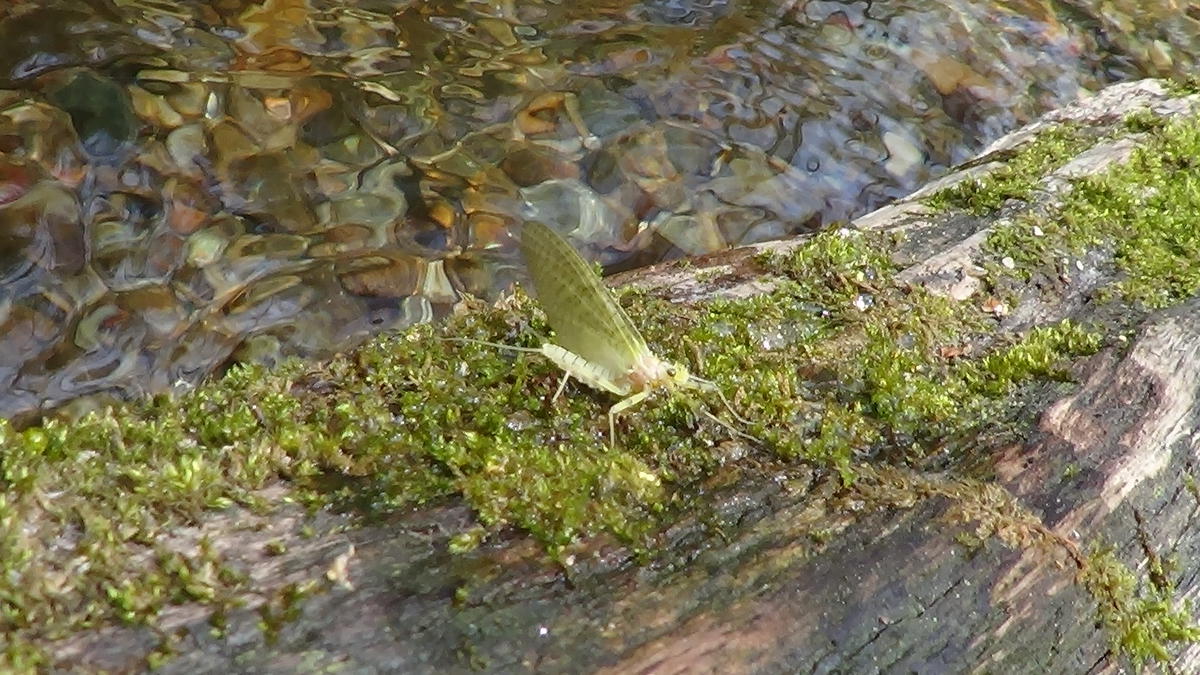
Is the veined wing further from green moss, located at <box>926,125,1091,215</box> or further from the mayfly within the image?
green moss, located at <box>926,125,1091,215</box>

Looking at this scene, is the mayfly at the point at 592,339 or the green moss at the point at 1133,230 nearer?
the mayfly at the point at 592,339

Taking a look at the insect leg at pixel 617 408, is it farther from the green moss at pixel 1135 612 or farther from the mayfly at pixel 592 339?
the green moss at pixel 1135 612

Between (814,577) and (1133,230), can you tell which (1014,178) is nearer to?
(1133,230)

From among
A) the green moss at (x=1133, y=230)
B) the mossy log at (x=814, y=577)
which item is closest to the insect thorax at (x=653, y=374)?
the mossy log at (x=814, y=577)

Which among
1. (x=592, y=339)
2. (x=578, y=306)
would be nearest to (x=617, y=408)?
(x=592, y=339)

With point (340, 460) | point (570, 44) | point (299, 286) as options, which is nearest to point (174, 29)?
point (299, 286)
